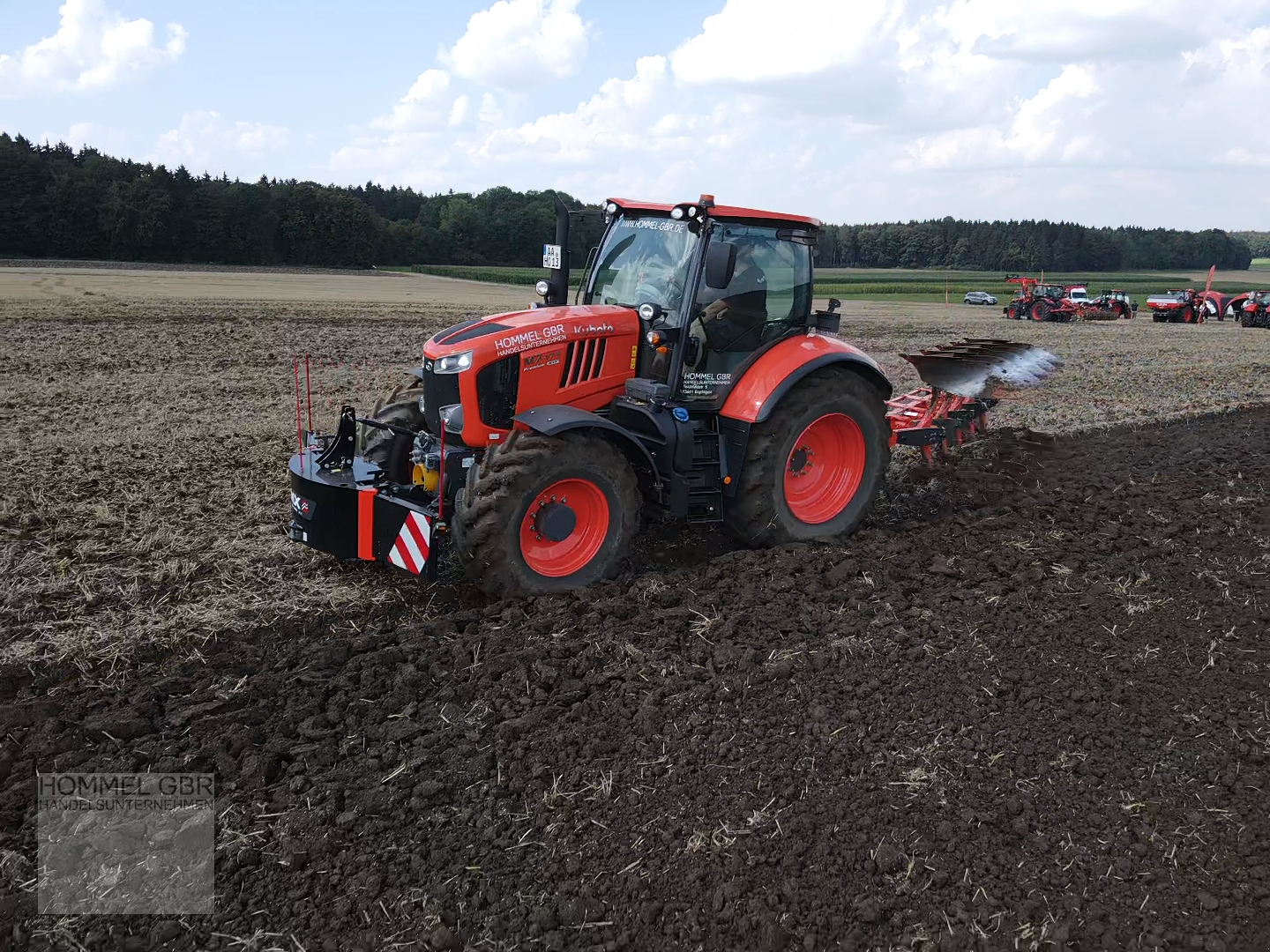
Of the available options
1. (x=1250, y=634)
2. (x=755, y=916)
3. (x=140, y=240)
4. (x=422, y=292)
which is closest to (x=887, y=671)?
(x=755, y=916)

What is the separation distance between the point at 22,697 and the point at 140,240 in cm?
5603

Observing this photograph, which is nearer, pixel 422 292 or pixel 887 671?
pixel 887 671

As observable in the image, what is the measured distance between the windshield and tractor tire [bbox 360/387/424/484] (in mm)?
1487

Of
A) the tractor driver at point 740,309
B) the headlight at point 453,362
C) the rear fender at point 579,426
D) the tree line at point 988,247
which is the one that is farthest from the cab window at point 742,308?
the tree line at point 988,247

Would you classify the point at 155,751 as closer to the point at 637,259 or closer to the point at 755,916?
the point at 755,916

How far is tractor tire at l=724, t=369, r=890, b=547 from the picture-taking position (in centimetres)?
623

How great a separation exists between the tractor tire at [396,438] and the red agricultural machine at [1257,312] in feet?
107

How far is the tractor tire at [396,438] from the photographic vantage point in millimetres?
6141

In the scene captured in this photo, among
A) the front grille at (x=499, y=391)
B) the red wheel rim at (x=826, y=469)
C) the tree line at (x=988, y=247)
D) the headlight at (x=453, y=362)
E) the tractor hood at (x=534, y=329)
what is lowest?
the red wheel rim at (x=826, y=469)

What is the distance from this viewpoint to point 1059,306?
107ft

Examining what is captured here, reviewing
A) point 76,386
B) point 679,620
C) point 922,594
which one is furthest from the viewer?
point 76,386

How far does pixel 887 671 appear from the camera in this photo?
4.60 m

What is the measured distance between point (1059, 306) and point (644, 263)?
30650 millimetres

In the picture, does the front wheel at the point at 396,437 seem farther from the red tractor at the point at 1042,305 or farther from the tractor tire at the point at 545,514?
the red tractor at the point at 1042,305
